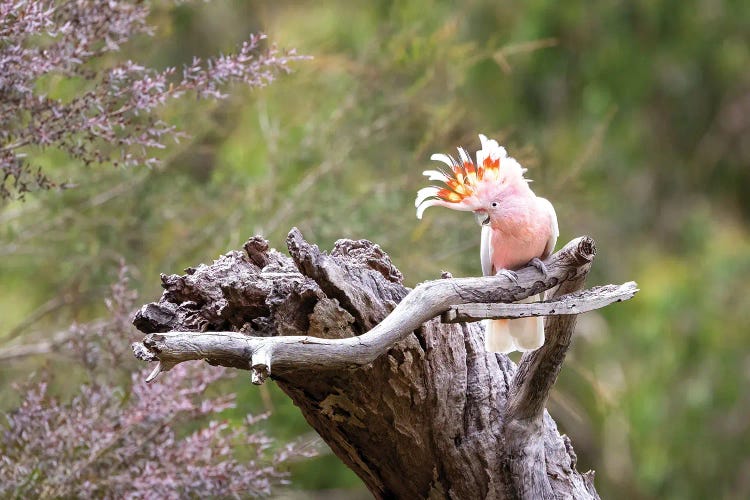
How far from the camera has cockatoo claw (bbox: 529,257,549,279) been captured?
2.03 m

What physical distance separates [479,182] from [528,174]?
231 centimetres

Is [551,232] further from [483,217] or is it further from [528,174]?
[528,174]

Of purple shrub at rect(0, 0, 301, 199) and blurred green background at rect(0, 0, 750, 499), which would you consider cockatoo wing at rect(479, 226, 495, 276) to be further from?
blurred green background at rect(0, 0, 750, 499)

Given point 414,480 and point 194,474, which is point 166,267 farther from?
point 414,480

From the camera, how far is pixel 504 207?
203 centimetres

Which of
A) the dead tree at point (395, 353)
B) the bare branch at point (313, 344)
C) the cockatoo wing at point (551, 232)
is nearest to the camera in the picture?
the bare branch at point (313, 344)

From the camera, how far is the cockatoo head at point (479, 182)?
2.00 metres

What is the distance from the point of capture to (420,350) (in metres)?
1.96

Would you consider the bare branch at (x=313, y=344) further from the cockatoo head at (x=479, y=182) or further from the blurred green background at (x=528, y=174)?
the blurred green background at (x=528, y=174)

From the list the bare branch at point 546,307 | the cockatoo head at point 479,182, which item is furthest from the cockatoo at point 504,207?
the bare branch at point 546,307

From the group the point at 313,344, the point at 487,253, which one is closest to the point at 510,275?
the point at 487,253

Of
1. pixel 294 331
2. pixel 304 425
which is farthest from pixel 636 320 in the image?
pixel 294 331

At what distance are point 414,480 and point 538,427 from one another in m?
0.29

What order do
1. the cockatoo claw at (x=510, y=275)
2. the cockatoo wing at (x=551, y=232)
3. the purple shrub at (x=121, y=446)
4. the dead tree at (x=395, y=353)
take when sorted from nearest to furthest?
the dead tree at (x=395, y=353), the cockatoo claw at (x=510, y=275), the cockatoo wing at (x=551, y=232), the purple shrub at (x=121, y=446)
